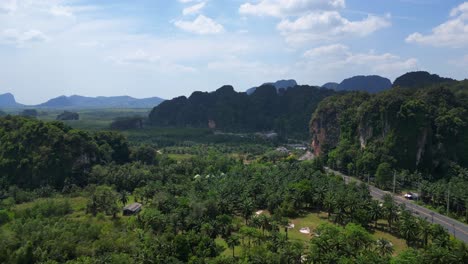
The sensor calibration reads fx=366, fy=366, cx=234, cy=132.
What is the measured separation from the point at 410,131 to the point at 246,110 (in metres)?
107

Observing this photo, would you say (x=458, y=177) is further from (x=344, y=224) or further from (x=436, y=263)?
(x=436, y=263)

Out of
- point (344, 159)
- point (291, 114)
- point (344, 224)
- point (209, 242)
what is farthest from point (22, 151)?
point (291, 114)

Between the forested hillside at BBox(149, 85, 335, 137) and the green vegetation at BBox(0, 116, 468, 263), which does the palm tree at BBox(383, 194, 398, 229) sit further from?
the forested hillside at BBox(149, 85, 335, 137)

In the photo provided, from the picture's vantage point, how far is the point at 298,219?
2004 inches

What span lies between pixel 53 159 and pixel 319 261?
184 feet

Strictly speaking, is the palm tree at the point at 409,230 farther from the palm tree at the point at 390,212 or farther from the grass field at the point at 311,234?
the palm tree at the point at 390,212

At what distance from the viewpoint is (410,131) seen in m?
73.1

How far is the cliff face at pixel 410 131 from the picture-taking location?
71.3m

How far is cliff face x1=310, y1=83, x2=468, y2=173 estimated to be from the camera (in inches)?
2808

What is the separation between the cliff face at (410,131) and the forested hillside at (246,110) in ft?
215

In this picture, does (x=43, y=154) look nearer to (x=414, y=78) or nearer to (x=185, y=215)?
(x=185, y=215)

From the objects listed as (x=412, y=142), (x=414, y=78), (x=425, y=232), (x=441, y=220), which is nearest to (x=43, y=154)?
(x=425, y=232)

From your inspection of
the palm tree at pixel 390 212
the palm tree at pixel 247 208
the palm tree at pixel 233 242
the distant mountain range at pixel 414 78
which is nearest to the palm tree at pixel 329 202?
the palm tree at pixel 390 212

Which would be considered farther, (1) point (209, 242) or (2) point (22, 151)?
(2) point (22, 151)
